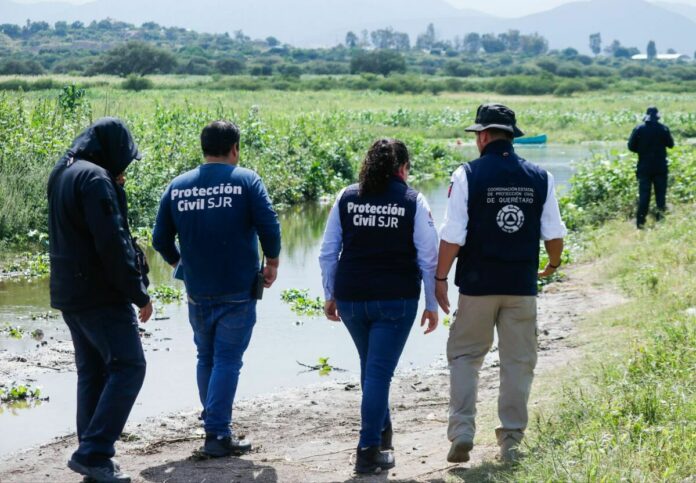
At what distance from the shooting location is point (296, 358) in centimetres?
1005

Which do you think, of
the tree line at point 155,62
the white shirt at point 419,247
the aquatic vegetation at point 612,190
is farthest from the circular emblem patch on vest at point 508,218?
the tree line at point 155,62

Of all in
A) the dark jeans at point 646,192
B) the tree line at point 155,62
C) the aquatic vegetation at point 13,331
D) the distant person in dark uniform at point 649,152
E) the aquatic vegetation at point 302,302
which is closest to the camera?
the aquatic vegetation at point 13,331

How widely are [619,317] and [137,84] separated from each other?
172 ft

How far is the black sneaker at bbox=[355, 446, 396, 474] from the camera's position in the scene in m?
6.12

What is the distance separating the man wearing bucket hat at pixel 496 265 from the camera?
6.10m

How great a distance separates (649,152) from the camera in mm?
16156

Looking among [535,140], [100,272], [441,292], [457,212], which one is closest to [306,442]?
[441,292]

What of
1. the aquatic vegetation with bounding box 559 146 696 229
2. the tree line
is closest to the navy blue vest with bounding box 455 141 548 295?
the aquatic vegetation with bounding box 559 146 696 229

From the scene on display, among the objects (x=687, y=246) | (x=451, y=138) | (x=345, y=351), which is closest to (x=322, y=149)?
(x=687, y=246)

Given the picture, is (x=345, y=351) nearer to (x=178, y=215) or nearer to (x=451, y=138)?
(x=178, y=215)

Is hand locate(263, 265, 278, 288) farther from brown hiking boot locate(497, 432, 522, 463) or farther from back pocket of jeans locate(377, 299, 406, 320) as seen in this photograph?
brown hiking boot locate(497, 432, 522, 463)

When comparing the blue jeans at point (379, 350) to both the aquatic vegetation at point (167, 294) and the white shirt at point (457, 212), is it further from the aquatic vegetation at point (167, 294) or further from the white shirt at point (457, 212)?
the aquatic vegetation at point (167, 294)

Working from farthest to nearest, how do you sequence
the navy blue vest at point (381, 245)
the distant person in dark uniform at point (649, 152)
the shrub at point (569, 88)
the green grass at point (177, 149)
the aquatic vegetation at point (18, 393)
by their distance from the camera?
the shrub at point (569, 88) → the distant person in dark uniform at point (649, 152) → the green grass at point (177, 149) → the aquatic vegetation at point (18, 393) → the navy blue vest at point (381, 245)

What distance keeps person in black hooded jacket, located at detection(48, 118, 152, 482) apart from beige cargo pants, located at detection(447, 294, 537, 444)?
186 cm
